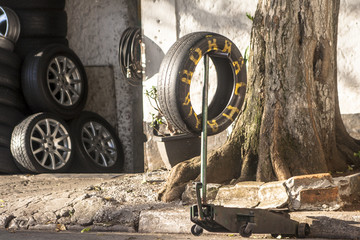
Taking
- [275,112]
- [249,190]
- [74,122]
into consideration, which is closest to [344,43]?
[275,112]

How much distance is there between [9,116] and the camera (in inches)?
330

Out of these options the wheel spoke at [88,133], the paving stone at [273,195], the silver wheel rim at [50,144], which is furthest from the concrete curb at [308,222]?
the wheel spoke at [88,133]

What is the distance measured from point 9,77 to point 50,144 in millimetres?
1158

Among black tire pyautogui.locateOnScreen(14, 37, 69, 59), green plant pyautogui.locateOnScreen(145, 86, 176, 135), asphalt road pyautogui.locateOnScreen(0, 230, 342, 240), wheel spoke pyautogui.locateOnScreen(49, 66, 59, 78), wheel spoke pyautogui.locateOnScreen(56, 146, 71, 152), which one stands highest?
black tire pyautogui.locateOnScreen(14, 37, 69, 59)

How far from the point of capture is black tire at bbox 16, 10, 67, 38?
9336 mm

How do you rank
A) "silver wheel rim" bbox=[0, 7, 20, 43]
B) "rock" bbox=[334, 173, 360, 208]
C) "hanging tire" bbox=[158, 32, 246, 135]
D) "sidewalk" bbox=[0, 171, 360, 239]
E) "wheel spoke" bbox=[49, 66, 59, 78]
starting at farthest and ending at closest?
"silver wheel rim" bbox=[0, 7, 20, 43] < "wheel spoke" bbox=[49, 66, 59, 78] < "rock" bbox=[334, 173, 360, 208] < "sidewalk" bbox=[0, 171, 360, 239] < "hanging tire" bbox=[158, 32, 246, 135]

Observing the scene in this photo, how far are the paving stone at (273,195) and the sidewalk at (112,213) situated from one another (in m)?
0.14

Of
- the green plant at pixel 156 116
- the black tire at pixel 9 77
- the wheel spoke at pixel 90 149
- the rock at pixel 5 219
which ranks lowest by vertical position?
the rock at pixel 5 219

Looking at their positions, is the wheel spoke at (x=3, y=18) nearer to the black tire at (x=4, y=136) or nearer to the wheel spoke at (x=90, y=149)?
the black tire at (x=4, y=136)

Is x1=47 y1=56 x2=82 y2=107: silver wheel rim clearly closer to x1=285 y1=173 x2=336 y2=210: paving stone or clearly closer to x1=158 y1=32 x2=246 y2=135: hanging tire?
x1=158 y1=32 x2=246 y2=135: hanging tire

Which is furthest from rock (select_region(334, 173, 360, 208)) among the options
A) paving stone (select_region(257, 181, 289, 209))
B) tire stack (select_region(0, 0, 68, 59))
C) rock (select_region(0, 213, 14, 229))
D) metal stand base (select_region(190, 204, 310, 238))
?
tire stack (select_region(0, 0, 68, 59))

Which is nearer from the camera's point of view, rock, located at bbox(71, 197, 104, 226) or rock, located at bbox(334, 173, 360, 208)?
rock, located at bbox(334, 173, 360, 208)

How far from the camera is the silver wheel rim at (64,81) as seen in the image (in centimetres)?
894

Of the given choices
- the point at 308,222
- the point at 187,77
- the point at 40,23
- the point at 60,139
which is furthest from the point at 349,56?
the point at 40,23
